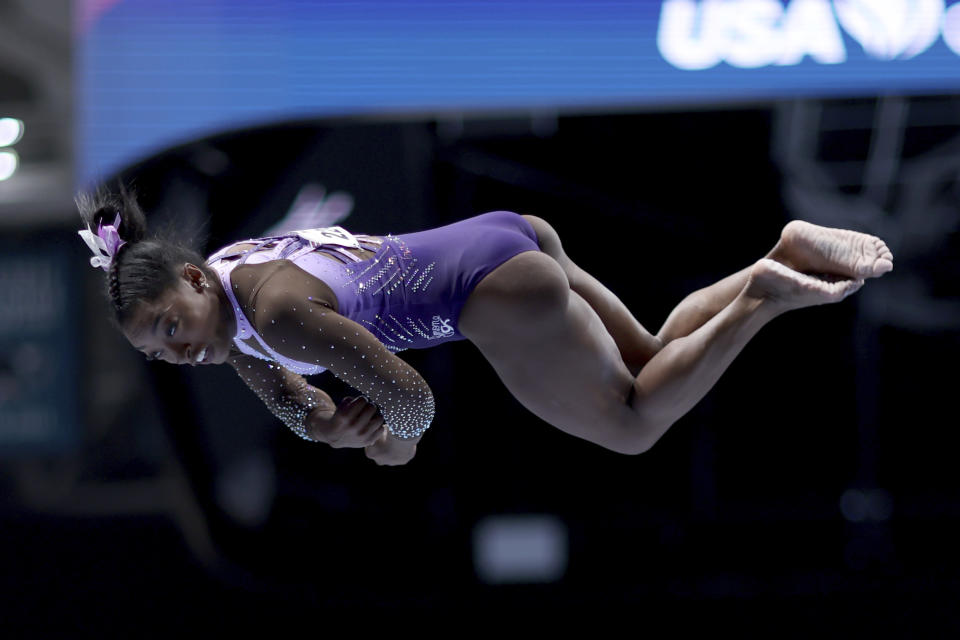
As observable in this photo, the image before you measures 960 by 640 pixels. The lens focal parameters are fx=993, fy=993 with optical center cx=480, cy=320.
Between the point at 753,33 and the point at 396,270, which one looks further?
the point at 753,33

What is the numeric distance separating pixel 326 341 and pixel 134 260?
1.44 ft

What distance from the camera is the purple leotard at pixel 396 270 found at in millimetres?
2082

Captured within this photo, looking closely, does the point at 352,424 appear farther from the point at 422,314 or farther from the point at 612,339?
the point at 612,339

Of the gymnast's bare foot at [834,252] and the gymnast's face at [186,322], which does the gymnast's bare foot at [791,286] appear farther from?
the gymnast's face at [186,322]

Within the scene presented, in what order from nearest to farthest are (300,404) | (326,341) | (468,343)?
(326,341)
(300,404)
(468,343)

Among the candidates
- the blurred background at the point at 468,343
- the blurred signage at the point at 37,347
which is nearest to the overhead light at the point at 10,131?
the blurred background at the point at 468,343

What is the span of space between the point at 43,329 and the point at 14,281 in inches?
8.6

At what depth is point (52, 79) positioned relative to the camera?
12.1 feet

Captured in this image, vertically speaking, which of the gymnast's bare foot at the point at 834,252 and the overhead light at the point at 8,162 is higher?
the gymnast's bare foot at the point at 834,252

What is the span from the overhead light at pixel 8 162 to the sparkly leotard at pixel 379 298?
1978 mm

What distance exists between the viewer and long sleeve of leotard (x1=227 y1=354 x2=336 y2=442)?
89.9 inches

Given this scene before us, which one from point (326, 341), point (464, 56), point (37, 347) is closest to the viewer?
point (326, 341)

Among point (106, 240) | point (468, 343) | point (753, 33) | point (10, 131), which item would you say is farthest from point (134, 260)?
point (753, 33)

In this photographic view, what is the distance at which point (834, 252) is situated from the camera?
2.14 metres
